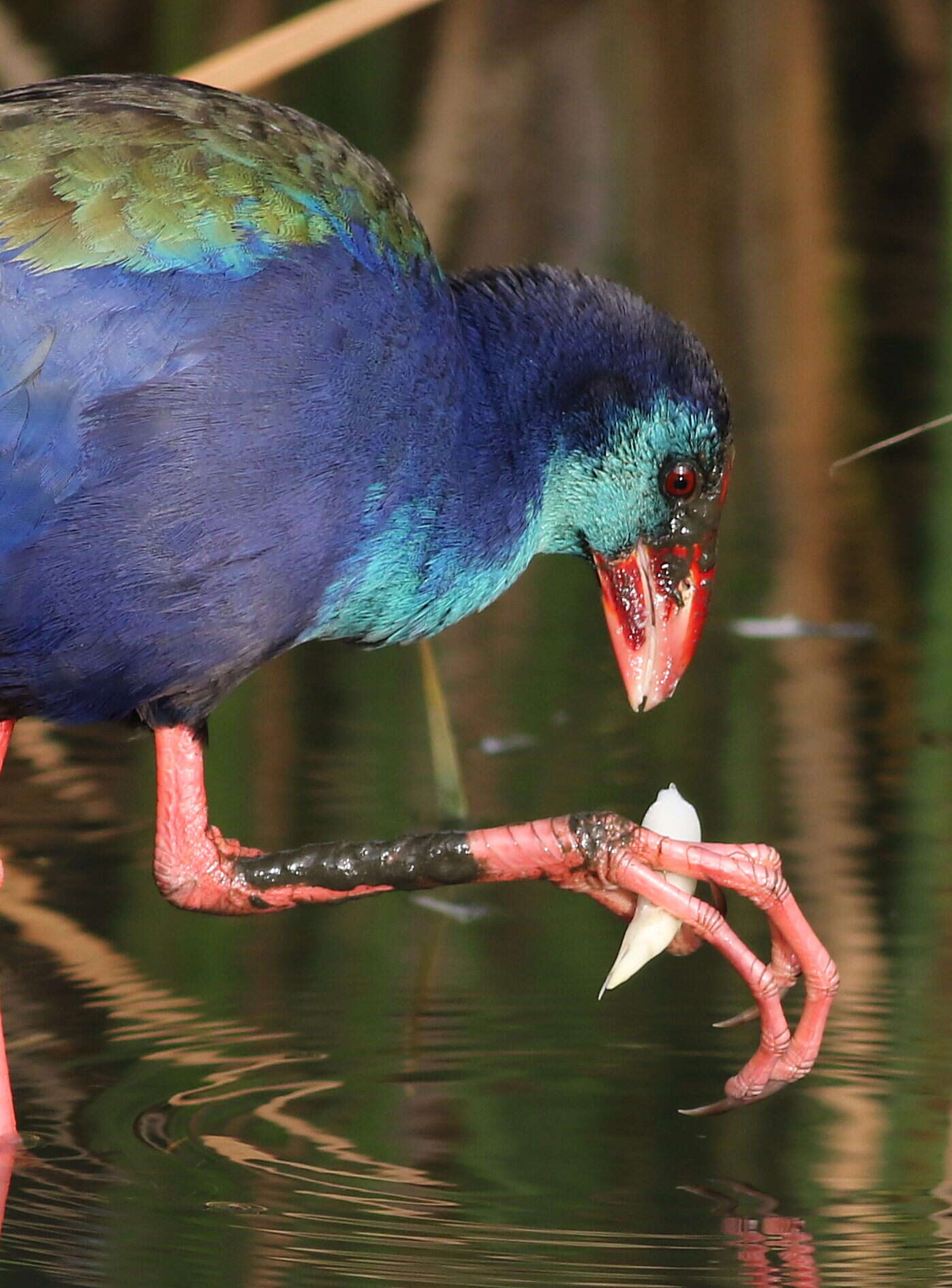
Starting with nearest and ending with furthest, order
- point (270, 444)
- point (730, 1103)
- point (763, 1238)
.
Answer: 1. point (763, 1238)
2. point (270, 444)
3. point (730, 1103)

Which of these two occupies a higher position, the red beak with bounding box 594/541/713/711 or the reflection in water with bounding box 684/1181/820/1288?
the red beak with bounding box 594/541/713/711

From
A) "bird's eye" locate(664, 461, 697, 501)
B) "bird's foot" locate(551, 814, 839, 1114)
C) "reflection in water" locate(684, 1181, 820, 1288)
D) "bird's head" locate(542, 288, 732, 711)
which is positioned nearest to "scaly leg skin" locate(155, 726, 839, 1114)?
"bird's foot" locate(551, 814, 839, 1114)

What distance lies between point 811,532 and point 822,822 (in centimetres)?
159

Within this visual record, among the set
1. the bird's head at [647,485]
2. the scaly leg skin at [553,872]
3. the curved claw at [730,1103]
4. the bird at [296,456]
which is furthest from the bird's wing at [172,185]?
the curved claw at [730,1103]

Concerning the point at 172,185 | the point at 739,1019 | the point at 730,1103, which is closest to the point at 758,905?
the point at 739,1019

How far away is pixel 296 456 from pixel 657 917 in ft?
2.47

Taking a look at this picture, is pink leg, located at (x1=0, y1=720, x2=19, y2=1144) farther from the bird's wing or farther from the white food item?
the bird's wing

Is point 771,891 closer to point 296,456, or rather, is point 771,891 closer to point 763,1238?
point 763,1238

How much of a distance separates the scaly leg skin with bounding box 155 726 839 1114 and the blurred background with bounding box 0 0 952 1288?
0.09 metres

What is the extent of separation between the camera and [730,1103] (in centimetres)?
275

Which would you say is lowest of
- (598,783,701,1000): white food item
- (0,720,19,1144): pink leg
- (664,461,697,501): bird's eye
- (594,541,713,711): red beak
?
(0,720,19,1144): pink leg

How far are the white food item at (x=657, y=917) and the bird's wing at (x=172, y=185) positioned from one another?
0.76 metres

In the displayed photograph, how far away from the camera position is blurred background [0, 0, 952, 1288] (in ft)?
8.03

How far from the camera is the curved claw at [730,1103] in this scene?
275cm
